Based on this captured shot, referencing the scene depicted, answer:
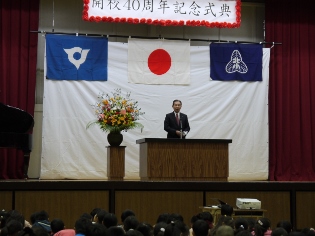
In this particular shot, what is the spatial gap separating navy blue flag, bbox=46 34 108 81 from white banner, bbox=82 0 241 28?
0.62m

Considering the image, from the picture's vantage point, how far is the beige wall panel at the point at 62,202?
744 cm

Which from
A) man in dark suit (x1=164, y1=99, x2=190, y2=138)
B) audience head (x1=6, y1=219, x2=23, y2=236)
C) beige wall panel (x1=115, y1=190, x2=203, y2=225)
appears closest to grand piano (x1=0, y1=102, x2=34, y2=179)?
beige wall panel (x1=115, y1=190, x2=203, y2=225)

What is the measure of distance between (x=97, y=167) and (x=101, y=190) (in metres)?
3.08

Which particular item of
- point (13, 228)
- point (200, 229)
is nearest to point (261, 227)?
point (200, 229)

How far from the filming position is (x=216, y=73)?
1117 centimetres

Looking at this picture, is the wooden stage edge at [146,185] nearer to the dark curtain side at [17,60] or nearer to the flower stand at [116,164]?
the flower stand at [116,164]

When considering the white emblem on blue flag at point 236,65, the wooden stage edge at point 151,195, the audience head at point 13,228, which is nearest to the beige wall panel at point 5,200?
the wooden stage edge at point 151,195

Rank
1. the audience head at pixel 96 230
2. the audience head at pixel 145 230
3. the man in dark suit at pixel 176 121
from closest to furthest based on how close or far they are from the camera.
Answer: the audience head at pixel 96 230
the audience head at pixel 145 230
the man in dark suit at pixel 176 121

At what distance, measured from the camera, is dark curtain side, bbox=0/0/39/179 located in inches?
413

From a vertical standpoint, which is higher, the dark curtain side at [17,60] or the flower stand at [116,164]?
the dark curtain side at [17,60]

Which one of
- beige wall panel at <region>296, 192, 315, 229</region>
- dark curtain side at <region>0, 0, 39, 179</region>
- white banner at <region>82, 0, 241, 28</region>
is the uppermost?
white banner at <region>82, 0, 241, 28</region>

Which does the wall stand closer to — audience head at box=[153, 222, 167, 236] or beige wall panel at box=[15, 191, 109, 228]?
beige wall panel at box=[15, 191, 109, 228]

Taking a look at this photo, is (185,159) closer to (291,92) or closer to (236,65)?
(236,65)

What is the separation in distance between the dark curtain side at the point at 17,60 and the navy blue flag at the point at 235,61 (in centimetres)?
320
